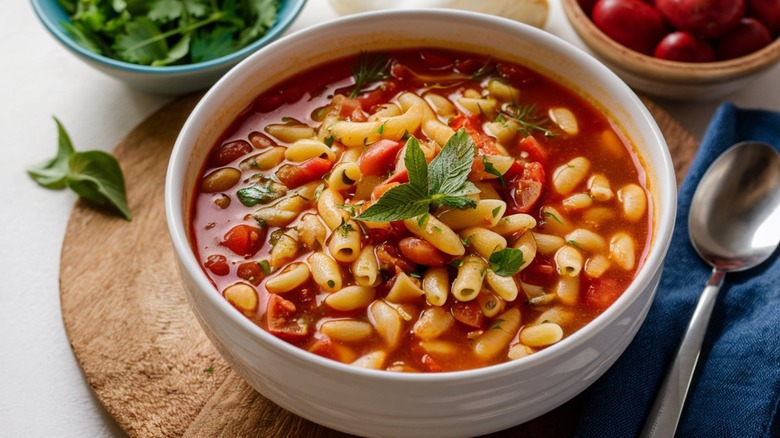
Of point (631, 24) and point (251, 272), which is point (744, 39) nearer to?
point (631, 24)

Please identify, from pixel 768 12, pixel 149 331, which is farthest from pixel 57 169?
pixel 768 12

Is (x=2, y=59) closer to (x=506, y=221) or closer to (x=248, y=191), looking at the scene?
(x=248, y=191)

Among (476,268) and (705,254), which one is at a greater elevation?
(476,268)

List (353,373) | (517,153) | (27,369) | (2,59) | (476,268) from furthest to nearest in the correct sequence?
(2,59), (27,369), (517,153), (476,268), (353,373)

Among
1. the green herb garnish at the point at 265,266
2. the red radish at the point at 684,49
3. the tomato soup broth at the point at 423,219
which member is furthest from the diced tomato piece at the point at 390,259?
the red radish at the point at 684,49

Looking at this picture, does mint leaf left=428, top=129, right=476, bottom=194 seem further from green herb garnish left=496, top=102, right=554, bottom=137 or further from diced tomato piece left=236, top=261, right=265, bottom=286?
diced tomato piece left=236, top=261, right=265, bottom=286

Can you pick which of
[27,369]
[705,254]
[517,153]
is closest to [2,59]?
[27,369]

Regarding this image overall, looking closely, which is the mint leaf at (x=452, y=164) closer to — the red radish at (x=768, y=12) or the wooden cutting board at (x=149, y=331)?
the wooden cutting board at (x=149, y=331)
